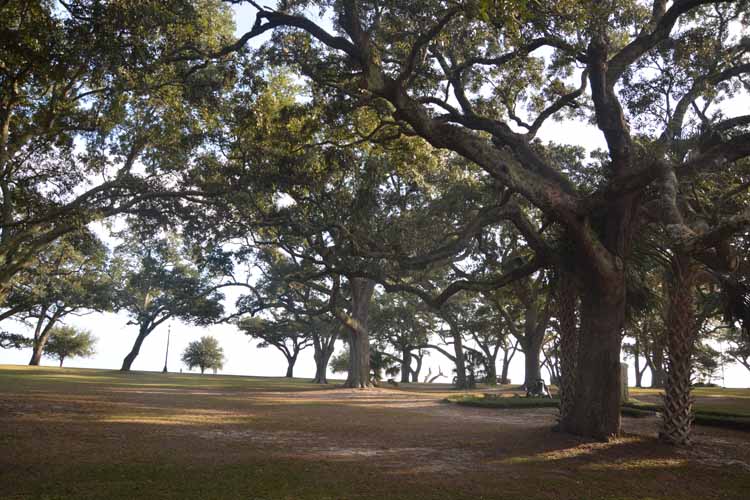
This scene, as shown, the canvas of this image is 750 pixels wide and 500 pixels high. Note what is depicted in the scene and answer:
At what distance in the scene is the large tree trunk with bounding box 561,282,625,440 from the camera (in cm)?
1027

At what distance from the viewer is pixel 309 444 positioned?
384 inches

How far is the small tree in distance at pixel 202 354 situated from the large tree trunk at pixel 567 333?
5647 cm

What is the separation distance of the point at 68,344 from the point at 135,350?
1139 cm

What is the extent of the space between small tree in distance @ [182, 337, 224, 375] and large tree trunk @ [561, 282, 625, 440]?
187 ft

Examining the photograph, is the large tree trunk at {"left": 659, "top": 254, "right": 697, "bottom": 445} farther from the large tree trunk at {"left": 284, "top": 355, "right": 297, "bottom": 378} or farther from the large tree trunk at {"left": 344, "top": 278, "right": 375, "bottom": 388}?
the large tree trunk at {"left": 284, "top": 355, "right": 297, "bottom": 378}

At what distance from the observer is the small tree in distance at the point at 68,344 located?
51.1 meters

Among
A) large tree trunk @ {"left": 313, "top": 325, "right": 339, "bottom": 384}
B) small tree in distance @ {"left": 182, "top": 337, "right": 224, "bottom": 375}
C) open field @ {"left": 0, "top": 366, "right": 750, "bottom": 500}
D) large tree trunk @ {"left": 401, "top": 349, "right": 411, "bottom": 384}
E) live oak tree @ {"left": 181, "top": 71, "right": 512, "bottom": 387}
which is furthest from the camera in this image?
small tree in distance @ {"left": 182, "top": 337, "right": 224, "bottom": 375}

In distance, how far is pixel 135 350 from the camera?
1790 inches

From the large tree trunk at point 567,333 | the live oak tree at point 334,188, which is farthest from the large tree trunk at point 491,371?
the large tree trunk at point 567,333

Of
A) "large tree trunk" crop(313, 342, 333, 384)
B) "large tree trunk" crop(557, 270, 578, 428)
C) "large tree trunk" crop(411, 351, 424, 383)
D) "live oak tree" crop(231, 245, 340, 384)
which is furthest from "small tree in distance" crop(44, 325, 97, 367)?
"large tree trunk" crop(557, 270, 578, 428)

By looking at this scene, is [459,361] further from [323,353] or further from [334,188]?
[334,188]

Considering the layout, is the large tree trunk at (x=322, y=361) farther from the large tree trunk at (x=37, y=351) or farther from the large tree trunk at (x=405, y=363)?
the large tree trunk at (x=37, y=351)

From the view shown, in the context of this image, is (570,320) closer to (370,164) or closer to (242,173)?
(370,164)

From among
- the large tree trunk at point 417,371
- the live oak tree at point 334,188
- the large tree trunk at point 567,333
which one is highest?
the live oak tree at point 334,188
